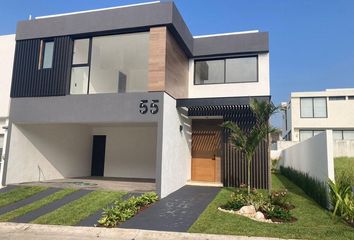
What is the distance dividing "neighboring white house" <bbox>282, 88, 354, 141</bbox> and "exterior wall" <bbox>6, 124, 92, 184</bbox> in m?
22.2

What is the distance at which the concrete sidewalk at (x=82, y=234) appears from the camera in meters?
6.92

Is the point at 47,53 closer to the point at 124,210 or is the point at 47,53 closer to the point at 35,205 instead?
the point at 35,205

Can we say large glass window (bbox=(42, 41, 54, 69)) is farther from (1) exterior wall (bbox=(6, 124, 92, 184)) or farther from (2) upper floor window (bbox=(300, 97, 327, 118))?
(2) upper floor window (bbox=(300, 97, 327, 118))

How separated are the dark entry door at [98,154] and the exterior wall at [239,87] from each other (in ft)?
18.8

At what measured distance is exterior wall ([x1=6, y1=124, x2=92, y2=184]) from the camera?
1245 cm

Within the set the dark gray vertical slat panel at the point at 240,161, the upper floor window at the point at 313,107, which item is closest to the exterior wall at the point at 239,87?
the dark gray vertical slat panel at the point at 240,161

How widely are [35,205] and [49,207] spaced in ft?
1.87

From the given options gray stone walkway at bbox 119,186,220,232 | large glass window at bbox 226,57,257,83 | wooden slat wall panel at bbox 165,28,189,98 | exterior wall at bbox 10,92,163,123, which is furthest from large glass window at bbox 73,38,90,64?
gray stone walkway at bbox 119,186,220,232

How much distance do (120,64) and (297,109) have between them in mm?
22298

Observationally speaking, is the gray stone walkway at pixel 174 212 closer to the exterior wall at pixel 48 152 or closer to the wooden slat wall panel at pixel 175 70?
the wooden slat wall panel at pixel 175 70

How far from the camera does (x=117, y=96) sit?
11492mm

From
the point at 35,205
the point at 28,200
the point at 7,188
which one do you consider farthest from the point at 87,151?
the point at 35,205

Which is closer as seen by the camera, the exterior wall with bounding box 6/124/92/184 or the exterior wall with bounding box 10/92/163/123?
the exterior wall with bounding box 10/92/163/123

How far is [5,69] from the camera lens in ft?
44.8
